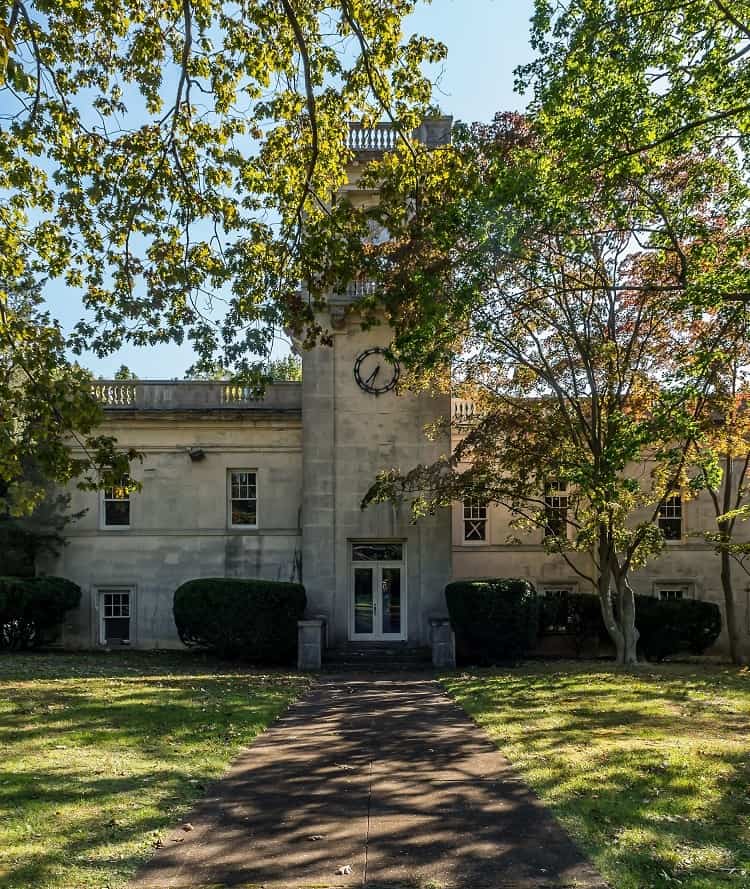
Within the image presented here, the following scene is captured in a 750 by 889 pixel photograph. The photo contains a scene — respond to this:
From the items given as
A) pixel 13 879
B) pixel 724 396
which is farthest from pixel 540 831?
pixel 724 396

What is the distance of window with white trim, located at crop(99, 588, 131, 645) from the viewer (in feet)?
82.9

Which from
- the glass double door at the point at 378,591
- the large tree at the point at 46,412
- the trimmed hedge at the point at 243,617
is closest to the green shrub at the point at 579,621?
the glass double door at the point at 378,591

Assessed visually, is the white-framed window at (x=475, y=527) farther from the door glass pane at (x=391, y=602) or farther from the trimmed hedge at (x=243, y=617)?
the trimmed hedge at (x=243, y=617)

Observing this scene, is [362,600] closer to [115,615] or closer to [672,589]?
[115,615]

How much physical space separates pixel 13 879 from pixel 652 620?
21115 mm

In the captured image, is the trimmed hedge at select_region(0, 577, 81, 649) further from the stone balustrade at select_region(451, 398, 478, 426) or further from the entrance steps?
the stone balustrade at select_region(451, 398, 478, 426)

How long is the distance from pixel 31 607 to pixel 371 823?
1801 cm

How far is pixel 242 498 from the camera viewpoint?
2564 cm

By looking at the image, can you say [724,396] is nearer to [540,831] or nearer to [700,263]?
[700,263]

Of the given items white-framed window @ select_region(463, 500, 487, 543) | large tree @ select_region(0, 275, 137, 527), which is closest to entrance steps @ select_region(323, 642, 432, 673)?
white-framed window @ select_region(463, 500, 487, 543)

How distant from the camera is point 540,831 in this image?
6891 millimetres

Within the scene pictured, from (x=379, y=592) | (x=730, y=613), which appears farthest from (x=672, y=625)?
(x=379, y=592)

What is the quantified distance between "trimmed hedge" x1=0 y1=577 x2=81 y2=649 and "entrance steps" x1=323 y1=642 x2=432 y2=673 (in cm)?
757

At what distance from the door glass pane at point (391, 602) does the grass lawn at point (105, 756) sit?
5730 millimetres
